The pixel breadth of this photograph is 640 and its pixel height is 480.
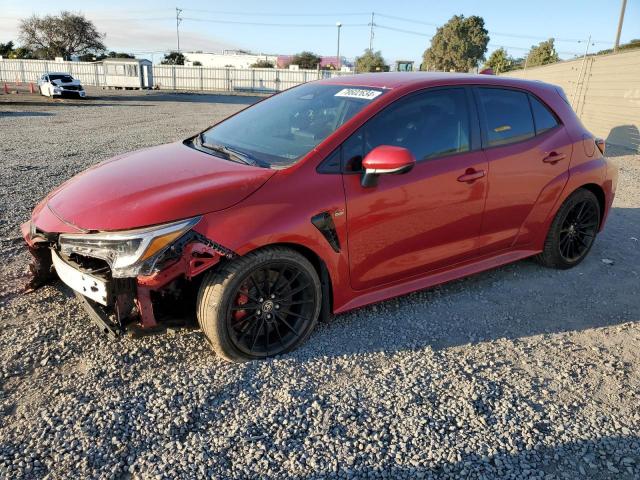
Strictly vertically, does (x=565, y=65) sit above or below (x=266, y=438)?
above

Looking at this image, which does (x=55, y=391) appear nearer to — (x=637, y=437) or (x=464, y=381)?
(x=464, y=381)

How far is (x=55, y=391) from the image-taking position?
8.72ft

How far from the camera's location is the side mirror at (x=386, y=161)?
2959 millimetres

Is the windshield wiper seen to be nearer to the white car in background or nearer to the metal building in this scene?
the white car in background

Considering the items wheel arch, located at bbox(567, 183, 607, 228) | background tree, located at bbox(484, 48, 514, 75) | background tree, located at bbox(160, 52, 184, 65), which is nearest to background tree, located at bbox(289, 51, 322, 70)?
background tree, located at bbox(160, 52, 184, 65)

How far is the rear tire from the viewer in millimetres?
4410

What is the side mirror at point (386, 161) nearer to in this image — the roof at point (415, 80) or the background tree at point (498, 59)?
the roof at point (415, 80)

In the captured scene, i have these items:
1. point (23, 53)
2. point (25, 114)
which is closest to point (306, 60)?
point (23, 53)

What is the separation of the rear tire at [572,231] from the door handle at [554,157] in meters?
0.41

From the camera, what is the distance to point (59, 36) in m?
60.8

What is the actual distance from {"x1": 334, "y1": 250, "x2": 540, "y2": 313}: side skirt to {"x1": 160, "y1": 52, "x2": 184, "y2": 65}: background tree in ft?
249

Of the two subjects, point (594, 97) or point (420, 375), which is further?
point (594, 97)

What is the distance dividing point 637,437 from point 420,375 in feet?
3.70

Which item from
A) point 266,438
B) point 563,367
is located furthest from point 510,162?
point 266,438
